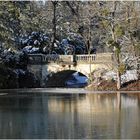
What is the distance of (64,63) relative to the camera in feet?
169

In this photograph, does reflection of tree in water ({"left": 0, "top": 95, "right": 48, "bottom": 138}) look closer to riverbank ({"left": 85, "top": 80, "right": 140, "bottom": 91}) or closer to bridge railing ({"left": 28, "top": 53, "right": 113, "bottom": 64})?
riverbank ({"left": 85, "top": 80, "right": 140, "bottom": 91})

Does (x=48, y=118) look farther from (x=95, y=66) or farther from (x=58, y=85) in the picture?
(x=58, y=85)

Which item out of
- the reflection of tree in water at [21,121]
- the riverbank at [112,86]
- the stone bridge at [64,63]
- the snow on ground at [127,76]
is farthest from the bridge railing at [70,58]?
the reflection of tree in water at [21,121]

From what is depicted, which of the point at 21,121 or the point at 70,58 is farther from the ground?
the point at 70,58

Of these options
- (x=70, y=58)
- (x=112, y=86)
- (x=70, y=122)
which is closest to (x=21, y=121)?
(x=70, y=122)

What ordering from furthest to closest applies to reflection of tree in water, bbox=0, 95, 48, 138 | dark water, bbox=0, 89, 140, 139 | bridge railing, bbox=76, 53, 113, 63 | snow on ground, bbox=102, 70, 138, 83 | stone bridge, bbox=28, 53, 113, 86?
stone bridge, bbox=28, 53, 113, 86 < bridge railing, bbox=76, 53, 113, 63 < snow on ground, bbox=102, 70, 138, 83 < reflection of tree in water, bbox=0, 95, 48, 138 < dark water, bbox=0, 89, 140, 139

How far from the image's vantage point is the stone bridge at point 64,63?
4975 centimetres

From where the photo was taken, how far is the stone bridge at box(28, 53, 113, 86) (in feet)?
163

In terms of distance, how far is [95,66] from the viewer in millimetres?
49844

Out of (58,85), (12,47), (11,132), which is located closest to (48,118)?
(11,132)

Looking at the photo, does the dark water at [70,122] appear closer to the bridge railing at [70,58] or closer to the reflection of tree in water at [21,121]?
the reflection of tree in water at [21,121]

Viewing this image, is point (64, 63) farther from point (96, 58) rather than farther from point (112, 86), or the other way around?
point (112, 86)

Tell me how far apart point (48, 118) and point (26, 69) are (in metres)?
28.7

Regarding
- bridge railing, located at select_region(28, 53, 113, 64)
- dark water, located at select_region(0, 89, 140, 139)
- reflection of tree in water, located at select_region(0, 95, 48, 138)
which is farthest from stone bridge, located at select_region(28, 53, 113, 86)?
dark water, located at select_region(0, 89, 140, 139)
